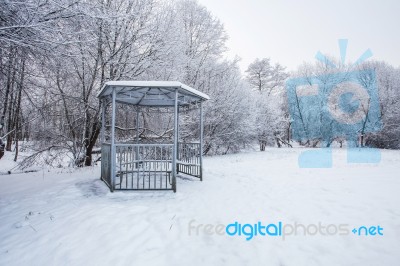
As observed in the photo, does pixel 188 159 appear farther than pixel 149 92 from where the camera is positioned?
Yes

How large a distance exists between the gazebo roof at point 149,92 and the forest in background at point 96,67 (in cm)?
113

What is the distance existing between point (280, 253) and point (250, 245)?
0.40 m

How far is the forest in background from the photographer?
13.7ft

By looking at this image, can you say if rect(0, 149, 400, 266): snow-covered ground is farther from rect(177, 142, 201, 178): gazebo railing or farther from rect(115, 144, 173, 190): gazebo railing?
rect(177, 142, 201, 178): gazebo railing

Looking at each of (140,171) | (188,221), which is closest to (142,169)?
(140,171)

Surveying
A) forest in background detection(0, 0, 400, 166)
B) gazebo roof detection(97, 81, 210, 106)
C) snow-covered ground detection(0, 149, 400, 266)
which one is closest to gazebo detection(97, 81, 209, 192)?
gazebo roof detection(97, 81, 210, 106)

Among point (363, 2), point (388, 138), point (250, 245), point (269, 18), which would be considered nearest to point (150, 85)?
point (250, 245)

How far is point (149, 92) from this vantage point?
23.0ft

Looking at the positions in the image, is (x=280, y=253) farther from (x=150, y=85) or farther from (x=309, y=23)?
(x=309, y=23)

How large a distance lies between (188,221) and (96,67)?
784 cm

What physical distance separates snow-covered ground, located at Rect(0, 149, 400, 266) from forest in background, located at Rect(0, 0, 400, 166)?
273 centimetres

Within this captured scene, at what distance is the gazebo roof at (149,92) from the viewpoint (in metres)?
5.40

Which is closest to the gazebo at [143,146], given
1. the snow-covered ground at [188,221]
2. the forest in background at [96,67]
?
the snow-covered ground at [188,221]

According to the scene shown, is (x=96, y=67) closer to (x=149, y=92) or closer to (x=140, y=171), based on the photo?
(x=149, y=92)
